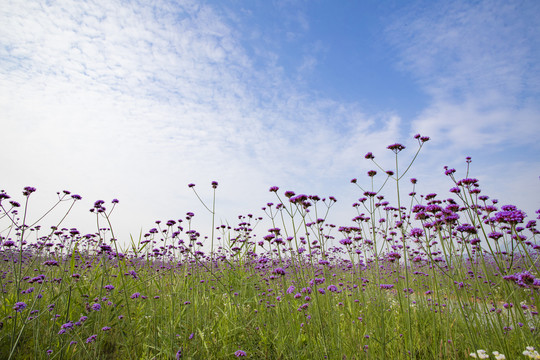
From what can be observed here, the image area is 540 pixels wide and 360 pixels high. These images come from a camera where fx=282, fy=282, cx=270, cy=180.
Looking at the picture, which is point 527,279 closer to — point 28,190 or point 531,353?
point 531,353

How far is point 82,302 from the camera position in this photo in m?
3.88

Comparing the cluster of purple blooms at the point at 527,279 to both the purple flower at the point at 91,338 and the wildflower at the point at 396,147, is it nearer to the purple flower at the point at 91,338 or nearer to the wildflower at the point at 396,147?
the wildflower at the point at 396,147

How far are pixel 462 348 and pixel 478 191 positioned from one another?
75.3 inches

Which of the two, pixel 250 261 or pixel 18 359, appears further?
pixel 250 261

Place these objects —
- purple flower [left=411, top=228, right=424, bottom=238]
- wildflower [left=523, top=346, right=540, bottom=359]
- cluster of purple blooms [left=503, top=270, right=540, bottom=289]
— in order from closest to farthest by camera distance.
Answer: wildflower [left=523, top=346, right=540, bottom=359], cluster of purple blooms [left=503, top=270, right=540, bottom=289], purple flower [left=411, top=228, right=424, bottom=238]

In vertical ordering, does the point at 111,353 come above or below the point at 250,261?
below

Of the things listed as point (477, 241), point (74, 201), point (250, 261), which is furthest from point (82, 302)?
point (477, 241)

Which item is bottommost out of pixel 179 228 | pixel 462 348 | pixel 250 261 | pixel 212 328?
pixel 462 348

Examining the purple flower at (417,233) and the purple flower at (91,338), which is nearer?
the purple flower at (91,338)

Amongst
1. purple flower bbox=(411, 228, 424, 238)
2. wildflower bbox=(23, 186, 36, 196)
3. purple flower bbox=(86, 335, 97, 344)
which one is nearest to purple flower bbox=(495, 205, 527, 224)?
purple flower bbox=(411, 228, 424, 238)

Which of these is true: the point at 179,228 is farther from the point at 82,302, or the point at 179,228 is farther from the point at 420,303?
the point at 420,303

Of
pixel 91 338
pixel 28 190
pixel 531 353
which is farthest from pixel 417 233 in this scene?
pixel 28 190

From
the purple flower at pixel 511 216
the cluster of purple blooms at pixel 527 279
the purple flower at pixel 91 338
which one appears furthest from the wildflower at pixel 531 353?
the purple flower at pixel 91 338

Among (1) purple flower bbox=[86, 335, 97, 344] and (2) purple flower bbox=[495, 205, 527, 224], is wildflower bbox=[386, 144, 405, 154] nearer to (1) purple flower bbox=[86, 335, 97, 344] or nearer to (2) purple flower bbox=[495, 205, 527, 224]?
(2) purple flower bbox=[495, 205, 527, 224]
